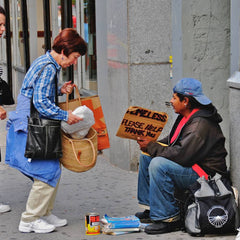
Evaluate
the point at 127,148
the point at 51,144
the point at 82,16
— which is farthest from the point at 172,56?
the point at 82,16

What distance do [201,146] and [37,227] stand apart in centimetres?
147

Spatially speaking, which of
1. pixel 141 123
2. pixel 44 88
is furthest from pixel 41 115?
pixel 141 123

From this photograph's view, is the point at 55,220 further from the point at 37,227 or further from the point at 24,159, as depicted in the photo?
the point at 24,159

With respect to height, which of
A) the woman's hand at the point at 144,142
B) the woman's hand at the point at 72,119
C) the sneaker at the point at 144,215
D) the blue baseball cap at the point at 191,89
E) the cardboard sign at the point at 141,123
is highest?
the blue baseball cap at the point at 191,89

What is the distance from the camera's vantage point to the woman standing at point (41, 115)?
15.8 ft

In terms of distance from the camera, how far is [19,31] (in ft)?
56.1

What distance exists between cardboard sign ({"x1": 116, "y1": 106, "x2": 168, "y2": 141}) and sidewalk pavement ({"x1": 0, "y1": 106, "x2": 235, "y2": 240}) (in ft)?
2.65

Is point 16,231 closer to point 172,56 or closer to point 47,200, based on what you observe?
point 47,200

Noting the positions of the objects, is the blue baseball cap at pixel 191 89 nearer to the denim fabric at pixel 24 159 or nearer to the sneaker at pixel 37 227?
the denim fabric at pixel 24 159

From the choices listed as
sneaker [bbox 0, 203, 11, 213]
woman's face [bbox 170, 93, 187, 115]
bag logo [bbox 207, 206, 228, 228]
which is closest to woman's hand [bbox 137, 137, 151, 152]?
woman's face [bbox 170, 93, 187, 115]

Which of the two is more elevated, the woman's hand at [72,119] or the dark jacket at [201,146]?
the woman's hand at [72,119]

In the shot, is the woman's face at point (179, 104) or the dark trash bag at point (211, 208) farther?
the woman's face at point (179, 104)

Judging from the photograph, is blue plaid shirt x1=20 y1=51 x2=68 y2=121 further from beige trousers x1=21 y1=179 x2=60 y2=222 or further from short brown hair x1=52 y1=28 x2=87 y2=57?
beige trousers x1=21 y1=179 x2=60 y2=222

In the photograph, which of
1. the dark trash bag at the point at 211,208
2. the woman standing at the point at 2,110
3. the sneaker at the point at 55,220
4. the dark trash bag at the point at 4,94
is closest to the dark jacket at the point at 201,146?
the dark trash bag at the point at 211,208
